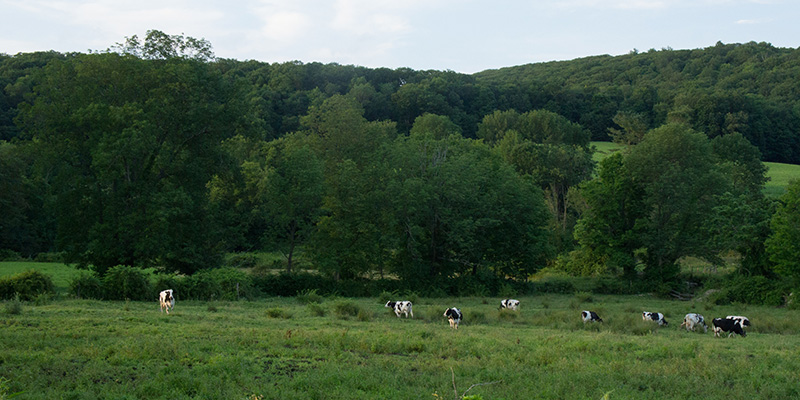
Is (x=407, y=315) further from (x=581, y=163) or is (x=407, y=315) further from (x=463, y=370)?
(x=581, y=163)

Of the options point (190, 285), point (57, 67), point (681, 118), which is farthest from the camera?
point (681, 118)

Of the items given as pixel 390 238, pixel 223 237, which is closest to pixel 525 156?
pixel 390 238

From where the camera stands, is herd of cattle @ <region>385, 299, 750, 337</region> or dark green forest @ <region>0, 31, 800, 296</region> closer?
herd of cattle @ <region>385, 299, 750, 337</region>

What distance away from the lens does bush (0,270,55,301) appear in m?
26.4

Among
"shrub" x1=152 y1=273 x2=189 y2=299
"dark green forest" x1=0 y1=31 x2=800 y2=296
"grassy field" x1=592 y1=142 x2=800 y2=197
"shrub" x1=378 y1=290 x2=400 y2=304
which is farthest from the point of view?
"grassy field" x1=592 y1=142 x2=800 y2=197

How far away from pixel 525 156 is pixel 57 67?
52.8m

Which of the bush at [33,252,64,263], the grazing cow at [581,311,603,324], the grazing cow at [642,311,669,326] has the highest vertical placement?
the bush at [33,252,64,263]

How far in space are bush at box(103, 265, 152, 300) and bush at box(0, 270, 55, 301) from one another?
238 cm

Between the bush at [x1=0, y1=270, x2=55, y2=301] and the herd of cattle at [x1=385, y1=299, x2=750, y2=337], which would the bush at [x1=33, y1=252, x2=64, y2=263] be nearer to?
the bush at [x1=0, y1=270, x2=55, y2=301]

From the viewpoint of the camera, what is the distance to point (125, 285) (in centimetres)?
2822

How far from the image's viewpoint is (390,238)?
40938mm

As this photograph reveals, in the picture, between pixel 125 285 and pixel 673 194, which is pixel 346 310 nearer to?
pixel 125 285

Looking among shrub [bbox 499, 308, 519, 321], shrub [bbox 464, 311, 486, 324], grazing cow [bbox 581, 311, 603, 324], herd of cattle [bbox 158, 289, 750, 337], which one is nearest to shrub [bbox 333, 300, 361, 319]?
herd of cattle [bbox 158, 289, 750, 337]

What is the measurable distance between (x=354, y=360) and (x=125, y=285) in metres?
18.7
